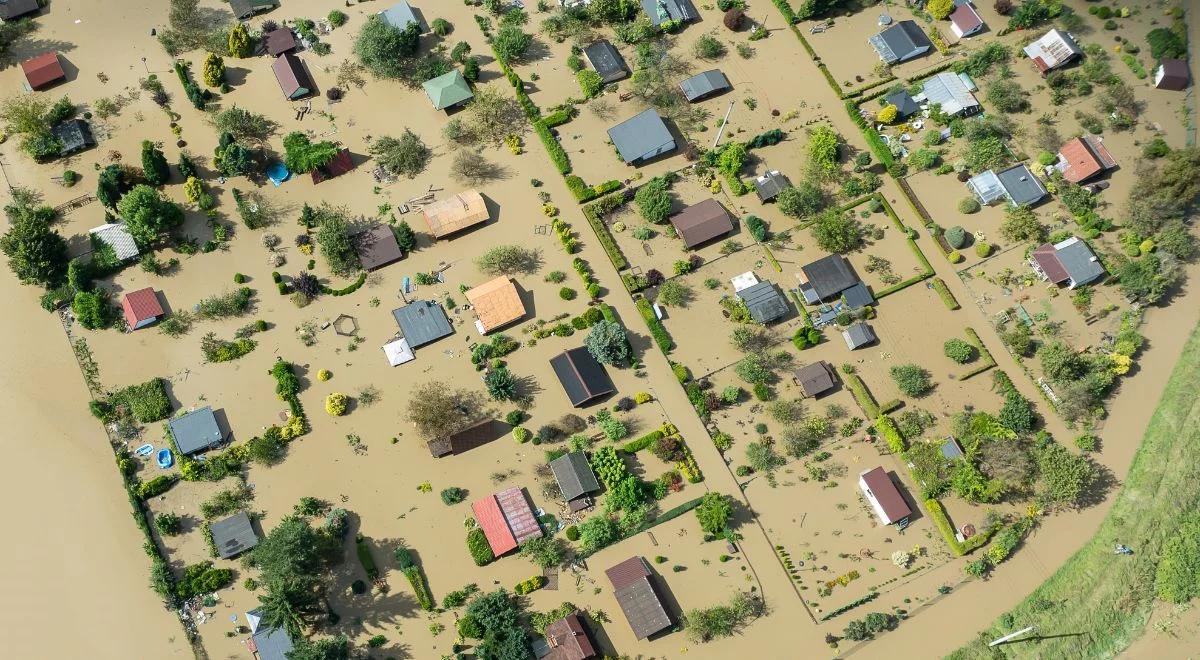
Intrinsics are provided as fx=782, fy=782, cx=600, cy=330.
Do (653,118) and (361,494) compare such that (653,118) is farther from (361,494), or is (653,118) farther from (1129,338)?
(1129,338)

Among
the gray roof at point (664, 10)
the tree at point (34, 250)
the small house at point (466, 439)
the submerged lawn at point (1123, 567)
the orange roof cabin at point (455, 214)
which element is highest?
the tree at point (34, 250)

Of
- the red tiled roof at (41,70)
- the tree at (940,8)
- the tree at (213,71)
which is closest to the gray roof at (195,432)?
the tree at (213,71)

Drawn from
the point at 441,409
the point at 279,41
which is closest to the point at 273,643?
the point at 441,409

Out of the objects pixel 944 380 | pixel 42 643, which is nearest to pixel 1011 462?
pixel 944 380

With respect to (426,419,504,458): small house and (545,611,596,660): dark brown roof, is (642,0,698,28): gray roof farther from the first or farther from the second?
(545,611,596,660): dark brown roof

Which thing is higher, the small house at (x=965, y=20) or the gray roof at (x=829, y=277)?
the small house at (x=965, y=20)

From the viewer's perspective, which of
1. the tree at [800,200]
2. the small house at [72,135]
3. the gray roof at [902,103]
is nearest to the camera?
the small house at [72,135]

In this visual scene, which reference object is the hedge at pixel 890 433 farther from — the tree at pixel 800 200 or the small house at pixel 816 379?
the tree at pixel 800 200
